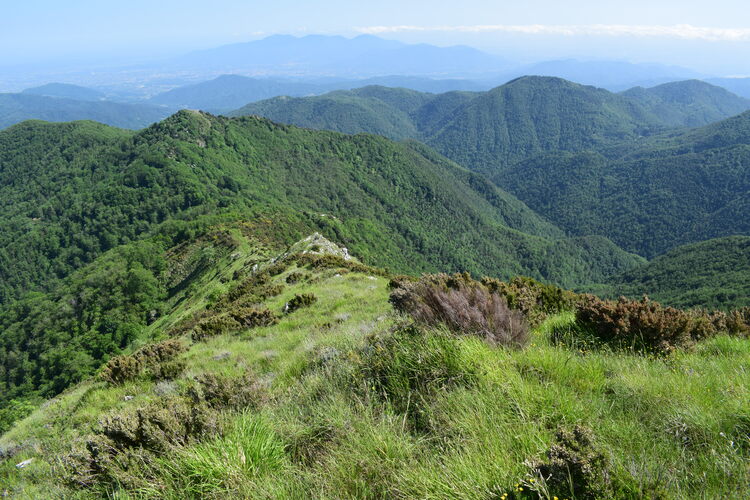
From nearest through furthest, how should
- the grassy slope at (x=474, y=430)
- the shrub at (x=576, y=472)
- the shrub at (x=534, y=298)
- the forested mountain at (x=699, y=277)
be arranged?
the shrub at (x=576, y=472) → the grassy slope at (x=474, y=430) → the shrub at (x=534, y=298) → the forested mountain at (x=699, y=277)

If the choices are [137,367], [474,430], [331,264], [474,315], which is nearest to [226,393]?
[474,430]

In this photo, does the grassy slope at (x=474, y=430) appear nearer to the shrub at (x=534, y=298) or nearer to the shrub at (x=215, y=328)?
the shrub at (x=534, y=298)

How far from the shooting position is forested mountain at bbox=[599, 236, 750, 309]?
80875 mm

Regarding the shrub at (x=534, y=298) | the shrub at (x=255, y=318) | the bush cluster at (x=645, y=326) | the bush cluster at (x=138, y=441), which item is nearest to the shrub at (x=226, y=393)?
the bush cluster at (x=138, y=441)

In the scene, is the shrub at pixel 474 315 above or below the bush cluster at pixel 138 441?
above

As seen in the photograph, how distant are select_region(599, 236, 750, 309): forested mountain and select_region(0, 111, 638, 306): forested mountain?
115 ft

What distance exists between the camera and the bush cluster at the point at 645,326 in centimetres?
518

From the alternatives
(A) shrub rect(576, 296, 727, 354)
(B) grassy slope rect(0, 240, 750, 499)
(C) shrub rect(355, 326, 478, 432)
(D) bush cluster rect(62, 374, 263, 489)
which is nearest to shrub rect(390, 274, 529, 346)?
(B) grassy slope rect(0, 240, 750, 499)

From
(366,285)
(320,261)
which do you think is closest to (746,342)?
(366,285)

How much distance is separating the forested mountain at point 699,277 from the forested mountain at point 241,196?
35.2m

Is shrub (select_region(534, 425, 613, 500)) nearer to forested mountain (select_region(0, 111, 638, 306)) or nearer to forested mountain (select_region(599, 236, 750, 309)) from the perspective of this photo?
forested mountain (select_region(0, 111, 638, 306))

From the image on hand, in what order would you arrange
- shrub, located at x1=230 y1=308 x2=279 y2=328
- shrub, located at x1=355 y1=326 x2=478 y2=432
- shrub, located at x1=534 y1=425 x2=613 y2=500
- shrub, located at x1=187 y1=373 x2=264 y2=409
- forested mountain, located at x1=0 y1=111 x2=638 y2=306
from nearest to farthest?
1. shrub, located at x1=534 y1=425 x2=613 y2=500
2. shrub, located at x1=355 y1=326 x2=478 y2=432
3. shrub, located at x1=187 y1=373 x2=264 y2=409
4. shrub, located at x1=230 y1=308 x2=279 y2=328
5. forested mountain, located at x1=0 y1=111 x2=638 y2=306

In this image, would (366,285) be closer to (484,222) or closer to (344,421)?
(344,421)

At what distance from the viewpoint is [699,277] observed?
101 metres
